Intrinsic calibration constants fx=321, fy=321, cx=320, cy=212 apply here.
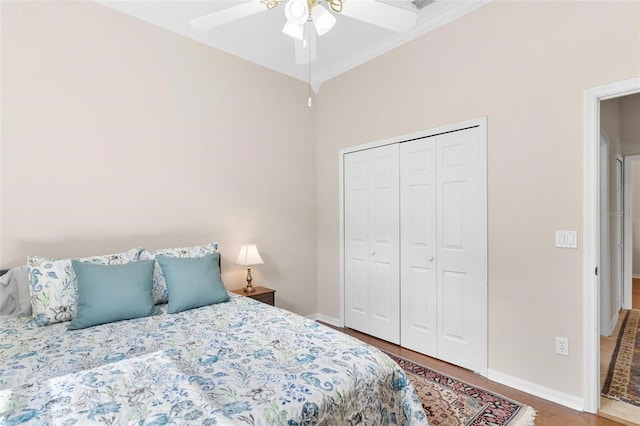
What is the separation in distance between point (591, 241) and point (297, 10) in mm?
2229

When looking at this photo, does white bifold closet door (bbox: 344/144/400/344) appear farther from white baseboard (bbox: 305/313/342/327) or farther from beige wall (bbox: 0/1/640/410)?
beige wall (bbox: 0/1/640/410)

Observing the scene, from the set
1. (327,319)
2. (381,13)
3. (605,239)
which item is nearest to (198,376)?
(381,13)

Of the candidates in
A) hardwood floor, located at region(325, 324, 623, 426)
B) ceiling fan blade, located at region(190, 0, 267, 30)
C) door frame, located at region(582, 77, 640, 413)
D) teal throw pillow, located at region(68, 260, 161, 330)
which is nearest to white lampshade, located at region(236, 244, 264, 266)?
teal throw pillow, located at region(68, 260, 161, 330)

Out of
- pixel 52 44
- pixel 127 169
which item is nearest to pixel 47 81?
pixel 52 44

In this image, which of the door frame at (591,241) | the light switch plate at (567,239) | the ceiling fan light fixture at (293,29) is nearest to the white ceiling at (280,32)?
the ceiling fan light fixture at (293,29)

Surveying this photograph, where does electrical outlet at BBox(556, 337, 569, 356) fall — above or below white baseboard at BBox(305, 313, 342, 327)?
above

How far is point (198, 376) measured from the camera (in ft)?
4.16

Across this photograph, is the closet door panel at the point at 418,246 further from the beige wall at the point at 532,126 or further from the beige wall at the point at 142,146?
the beige wall at the point at 142,146

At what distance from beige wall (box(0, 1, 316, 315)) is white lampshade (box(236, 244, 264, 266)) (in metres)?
0.22

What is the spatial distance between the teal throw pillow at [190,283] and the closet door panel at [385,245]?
159cm

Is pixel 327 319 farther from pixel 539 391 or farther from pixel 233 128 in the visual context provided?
pixel 233 128

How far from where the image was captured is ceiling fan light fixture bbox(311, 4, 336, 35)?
1.66m

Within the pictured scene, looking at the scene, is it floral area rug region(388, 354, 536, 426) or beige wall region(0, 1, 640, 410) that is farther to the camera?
beige wall region(0, 1, 640, 410)

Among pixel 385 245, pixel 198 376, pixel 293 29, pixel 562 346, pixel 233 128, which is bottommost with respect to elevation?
pixel 562 346
